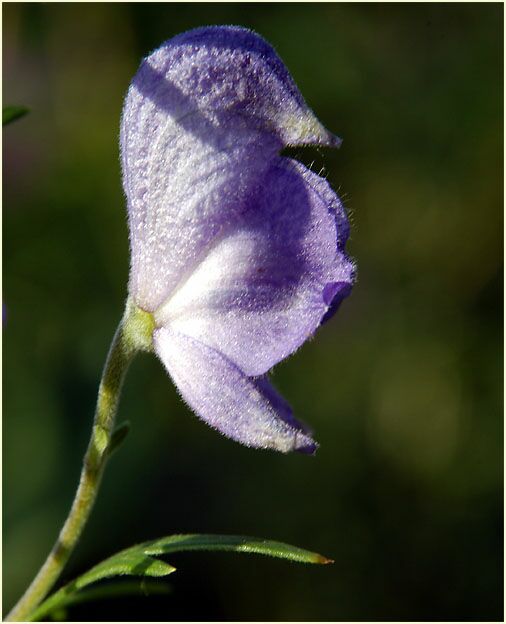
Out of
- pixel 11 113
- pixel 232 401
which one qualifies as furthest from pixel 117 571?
pixel 11 113

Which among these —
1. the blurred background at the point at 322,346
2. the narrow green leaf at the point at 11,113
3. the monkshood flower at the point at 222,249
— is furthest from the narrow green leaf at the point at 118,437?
the blurred background at the point at 322,346

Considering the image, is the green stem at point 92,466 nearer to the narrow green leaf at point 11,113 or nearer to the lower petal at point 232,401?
the lower petal at point 232,401

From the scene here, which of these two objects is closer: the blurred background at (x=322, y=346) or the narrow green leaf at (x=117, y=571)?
the narrow green leaf at (x=117, y=571)

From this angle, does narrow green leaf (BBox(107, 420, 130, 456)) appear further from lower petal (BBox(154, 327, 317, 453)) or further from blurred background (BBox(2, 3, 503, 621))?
blurred background (BBox(2, 3, 503, 621))

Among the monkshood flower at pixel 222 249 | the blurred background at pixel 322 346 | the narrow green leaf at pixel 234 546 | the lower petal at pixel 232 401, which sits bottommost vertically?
the blurred background at pixel 322 346

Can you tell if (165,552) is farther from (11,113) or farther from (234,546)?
(11,113)

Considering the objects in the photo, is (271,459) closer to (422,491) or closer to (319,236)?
(422,491)

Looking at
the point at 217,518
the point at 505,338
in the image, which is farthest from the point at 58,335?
the point at 505,338
